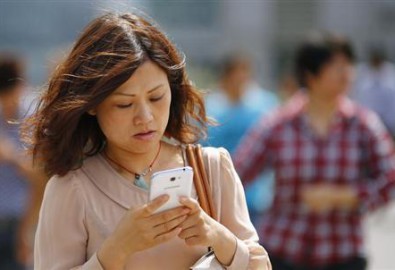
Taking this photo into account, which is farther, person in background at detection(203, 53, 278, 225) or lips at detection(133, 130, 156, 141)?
person in background at detection(203, 53, 278, 225)

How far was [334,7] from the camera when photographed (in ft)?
93.5

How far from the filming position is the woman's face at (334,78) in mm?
5289

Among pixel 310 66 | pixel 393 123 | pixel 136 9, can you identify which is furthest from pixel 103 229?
pixel 393 123

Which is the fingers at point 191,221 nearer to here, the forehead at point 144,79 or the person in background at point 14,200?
the forehead at point 144,79

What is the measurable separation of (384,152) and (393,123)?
28.6ft

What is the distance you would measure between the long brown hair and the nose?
0.08m

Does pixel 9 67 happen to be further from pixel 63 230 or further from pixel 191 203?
pixel 191 203

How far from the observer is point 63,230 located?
267 cm

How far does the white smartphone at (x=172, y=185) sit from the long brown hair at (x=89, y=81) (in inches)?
11.1

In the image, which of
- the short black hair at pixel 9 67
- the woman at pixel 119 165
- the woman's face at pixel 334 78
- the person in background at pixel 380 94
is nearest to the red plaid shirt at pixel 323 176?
the woman's face at pixel 334 78

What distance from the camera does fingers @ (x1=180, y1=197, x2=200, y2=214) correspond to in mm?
2523

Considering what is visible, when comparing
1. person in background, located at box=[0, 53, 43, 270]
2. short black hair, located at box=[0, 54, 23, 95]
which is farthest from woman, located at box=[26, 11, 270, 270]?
short black hair, located at box=[0, 54, 23, 95]

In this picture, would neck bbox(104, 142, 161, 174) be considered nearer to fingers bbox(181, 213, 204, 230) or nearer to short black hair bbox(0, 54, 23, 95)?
fingers bbox(181, 213, 204, 230)

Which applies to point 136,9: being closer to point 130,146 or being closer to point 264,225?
point 130,146
